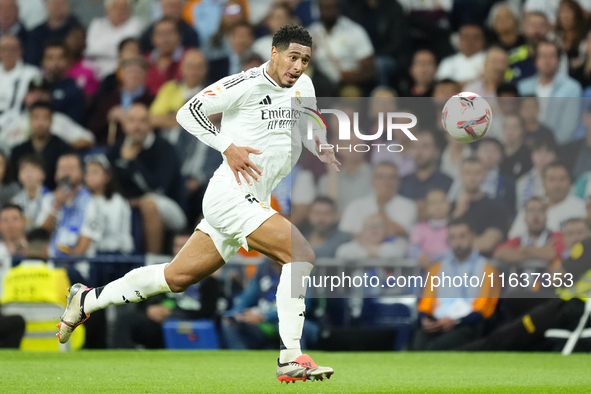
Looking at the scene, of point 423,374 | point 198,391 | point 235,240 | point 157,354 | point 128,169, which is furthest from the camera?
point 128,169

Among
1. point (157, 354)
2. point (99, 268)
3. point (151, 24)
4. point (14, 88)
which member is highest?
point (151, 24)

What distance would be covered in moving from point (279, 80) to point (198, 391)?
2350 millimetres

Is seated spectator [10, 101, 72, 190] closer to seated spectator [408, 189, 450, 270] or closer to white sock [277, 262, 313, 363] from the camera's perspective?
seated spectator [408, 189, 450, 270]

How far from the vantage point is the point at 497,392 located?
234 inches

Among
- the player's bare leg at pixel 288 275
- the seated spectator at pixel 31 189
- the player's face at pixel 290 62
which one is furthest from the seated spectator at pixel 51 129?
the player's bare leg at pixel 288 275

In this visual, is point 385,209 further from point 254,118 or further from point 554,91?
point 254,118

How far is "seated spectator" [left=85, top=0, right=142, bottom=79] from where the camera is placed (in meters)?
13.4

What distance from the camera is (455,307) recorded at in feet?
30.8

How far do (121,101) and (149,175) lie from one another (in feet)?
5.72

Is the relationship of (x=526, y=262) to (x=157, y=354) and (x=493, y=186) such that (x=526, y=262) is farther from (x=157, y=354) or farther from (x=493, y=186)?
(x=157, y=354)

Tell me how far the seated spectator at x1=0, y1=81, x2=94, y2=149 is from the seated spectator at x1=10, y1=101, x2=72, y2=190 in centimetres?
16

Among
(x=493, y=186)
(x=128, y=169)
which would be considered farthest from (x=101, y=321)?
(x=493, y=186)

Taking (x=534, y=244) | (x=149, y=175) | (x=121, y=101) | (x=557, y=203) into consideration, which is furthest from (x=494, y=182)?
(x=121, y=101)

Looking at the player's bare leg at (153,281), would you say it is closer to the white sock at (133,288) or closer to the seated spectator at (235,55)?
the white sock at (133,288)
